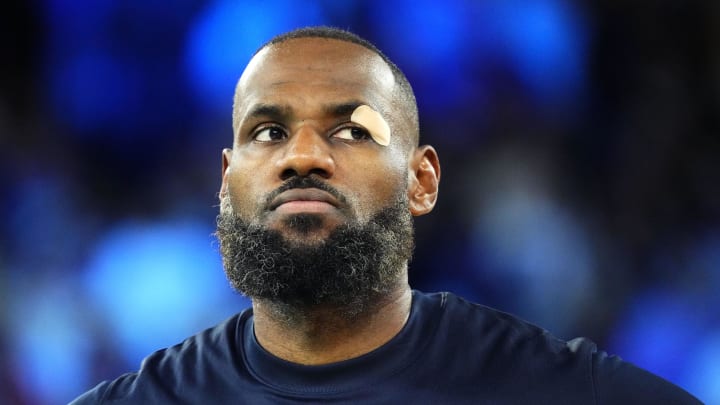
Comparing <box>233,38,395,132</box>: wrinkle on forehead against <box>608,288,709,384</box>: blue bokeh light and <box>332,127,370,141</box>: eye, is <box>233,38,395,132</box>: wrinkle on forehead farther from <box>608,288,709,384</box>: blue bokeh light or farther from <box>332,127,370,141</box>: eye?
<box>608,288,709,384</box>: blue bokeh light

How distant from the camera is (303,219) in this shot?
7.40 ft

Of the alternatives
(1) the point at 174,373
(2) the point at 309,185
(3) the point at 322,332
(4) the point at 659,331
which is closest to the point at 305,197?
(2) the point at 309,185

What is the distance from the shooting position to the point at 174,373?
2.53 meters

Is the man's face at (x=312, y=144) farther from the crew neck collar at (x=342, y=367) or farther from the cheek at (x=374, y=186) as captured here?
the crew neck collar at (x=342, y=367)

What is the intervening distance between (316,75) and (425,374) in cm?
88

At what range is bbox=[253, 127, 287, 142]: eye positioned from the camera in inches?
96.4

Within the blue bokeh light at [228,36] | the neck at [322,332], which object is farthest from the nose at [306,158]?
the blue bokeh light at [228,36]

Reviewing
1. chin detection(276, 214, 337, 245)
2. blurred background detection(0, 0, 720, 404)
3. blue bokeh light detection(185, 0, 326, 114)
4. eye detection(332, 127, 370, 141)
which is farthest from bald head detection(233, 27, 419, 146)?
blue bokeh light detection(185, 0, 326, 114)

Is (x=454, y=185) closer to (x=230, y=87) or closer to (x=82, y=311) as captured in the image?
(x=230, y=87)

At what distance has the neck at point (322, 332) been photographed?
2371 millimetres

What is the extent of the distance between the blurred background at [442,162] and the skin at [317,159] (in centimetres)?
158

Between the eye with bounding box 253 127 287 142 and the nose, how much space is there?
0.08m

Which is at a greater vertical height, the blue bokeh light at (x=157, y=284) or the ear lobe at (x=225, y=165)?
the ear lobe at (x=225, y=165)

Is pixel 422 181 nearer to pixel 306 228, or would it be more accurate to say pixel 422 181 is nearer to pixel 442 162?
pixel 306 228
